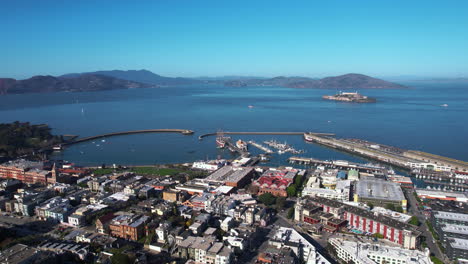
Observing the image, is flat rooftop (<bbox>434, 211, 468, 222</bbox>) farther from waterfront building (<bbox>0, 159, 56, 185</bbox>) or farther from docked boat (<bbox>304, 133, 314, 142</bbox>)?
waterfront building (<bbox>0, 159, 56, 185</bbox>)

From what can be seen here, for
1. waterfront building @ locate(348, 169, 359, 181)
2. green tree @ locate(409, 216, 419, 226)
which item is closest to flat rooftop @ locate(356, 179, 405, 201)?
waterfront building @ locate(348, 169, 359, 181)

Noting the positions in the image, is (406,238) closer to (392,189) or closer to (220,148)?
(392,189)

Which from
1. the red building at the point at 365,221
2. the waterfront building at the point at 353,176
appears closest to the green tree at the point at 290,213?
the red building at the point at 365,221

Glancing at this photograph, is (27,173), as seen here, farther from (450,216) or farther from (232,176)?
(450,216)

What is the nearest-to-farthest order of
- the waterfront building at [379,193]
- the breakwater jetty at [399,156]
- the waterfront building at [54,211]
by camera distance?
1. the waterfront building at [54,211]
2. the waterfront building at [379,193]
3. the breakwater jetty at [399,156]

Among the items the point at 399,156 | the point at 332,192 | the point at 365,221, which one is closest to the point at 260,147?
the point at 399,156

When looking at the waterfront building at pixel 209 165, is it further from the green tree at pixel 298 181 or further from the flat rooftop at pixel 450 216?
the flat rooftop at pixel 450 216

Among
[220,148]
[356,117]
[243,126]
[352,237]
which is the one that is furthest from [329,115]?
[352,237]
